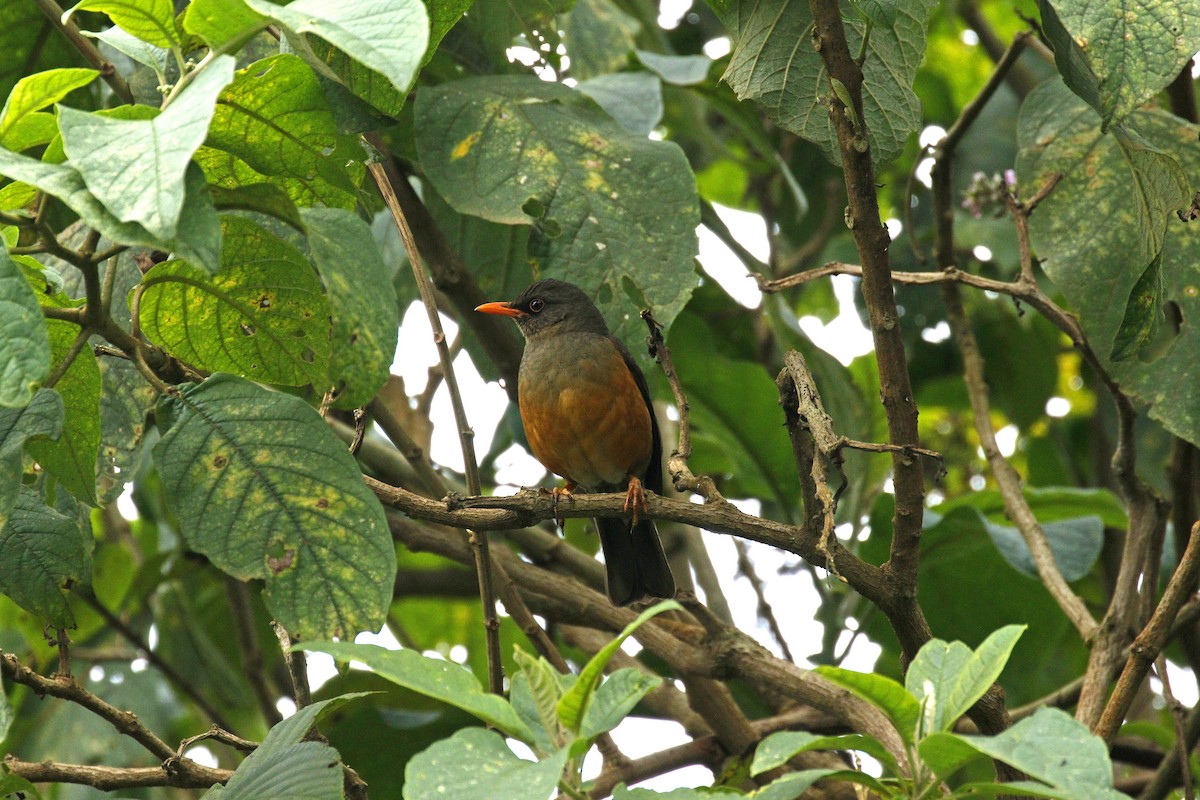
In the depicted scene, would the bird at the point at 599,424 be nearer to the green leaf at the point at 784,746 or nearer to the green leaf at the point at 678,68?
the green leaf at the point at 678,68

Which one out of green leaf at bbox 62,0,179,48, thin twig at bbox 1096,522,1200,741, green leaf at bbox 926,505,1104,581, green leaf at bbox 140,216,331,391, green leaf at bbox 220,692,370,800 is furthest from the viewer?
green leaf at bbox 926,505,1104,581

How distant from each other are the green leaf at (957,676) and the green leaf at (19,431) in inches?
54.6

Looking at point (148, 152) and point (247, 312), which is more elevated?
point (148, 152)

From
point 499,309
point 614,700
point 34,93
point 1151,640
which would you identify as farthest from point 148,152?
point 499,309

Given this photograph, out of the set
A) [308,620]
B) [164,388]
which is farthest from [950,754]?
[164,388]

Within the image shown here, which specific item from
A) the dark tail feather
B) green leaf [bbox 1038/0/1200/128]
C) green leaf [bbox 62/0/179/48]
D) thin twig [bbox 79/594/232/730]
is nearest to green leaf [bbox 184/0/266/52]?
green leaf [bbox 62/0/179/48]

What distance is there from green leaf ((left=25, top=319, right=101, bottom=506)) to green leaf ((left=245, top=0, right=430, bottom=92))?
0.86 metres

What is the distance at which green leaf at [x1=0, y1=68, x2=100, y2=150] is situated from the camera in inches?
76.2

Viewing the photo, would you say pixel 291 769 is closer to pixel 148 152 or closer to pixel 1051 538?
pixel 148 152

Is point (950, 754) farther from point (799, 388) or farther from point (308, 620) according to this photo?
point (308, 620)

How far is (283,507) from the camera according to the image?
214 centimetres

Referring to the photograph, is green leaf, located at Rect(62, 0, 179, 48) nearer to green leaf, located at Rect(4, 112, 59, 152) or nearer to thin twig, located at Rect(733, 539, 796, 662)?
green leaf, located at Rect(4, 112, 59, 152)

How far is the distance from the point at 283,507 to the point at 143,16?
0.87m

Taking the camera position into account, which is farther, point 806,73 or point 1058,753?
point 806,73
